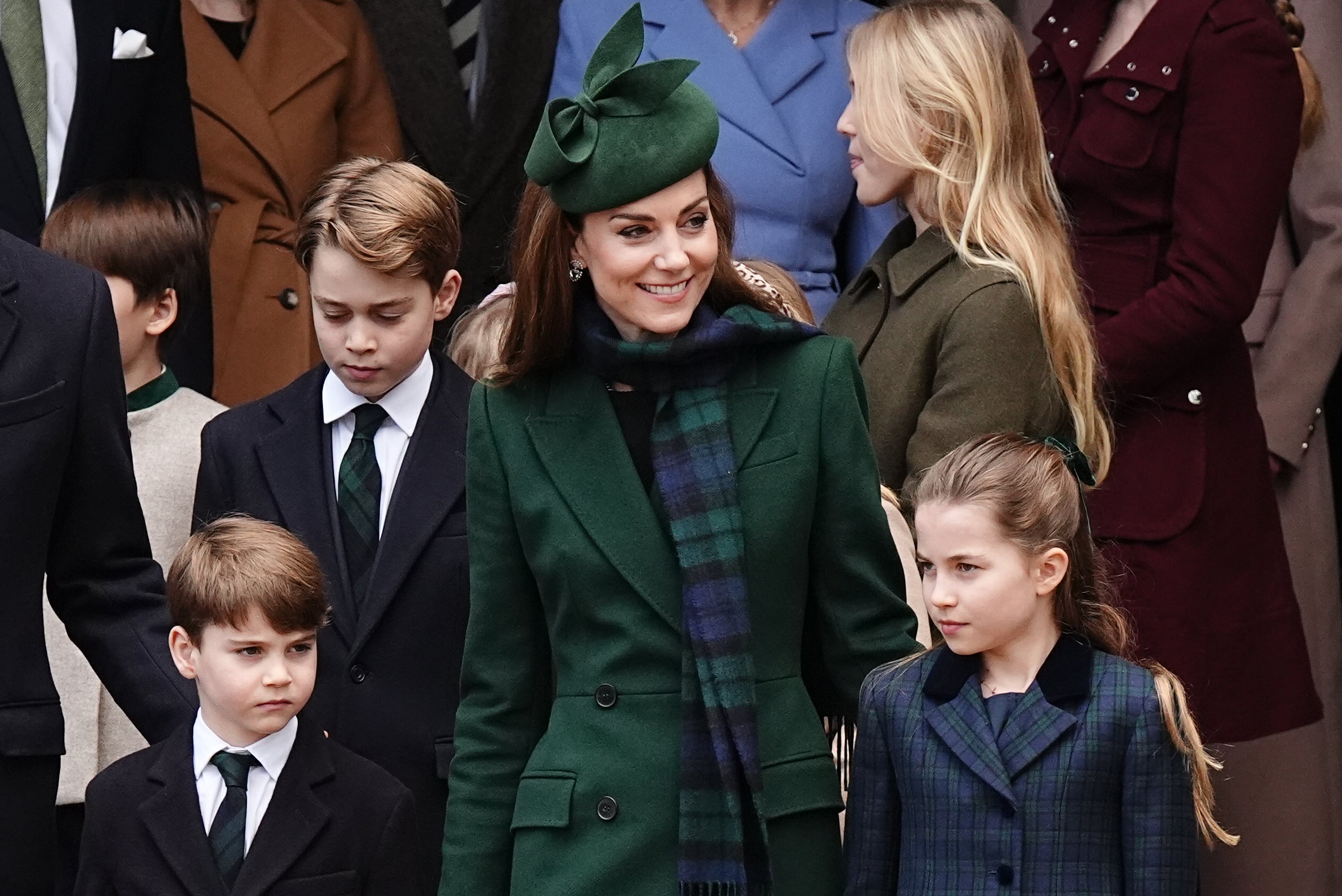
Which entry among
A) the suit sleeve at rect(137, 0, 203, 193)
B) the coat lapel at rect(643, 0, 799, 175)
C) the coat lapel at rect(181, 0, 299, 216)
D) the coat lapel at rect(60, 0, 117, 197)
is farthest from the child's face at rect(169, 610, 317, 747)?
the coat lapel at rect(181, 0, 299, 216)

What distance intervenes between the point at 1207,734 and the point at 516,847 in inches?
82.8

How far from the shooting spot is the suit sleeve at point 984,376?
13.8 feet

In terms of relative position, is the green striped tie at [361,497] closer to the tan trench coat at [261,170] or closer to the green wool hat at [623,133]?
the green wool hat at [623,133]

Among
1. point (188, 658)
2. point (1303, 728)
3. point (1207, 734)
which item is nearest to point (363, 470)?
point (188, 658)

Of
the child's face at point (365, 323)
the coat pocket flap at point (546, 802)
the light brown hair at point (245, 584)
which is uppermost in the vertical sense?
the child's face at point (365, 323)

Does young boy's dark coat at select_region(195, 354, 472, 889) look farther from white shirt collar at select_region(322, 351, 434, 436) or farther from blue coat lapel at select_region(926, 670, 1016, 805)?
blue coat lapel at select_region(926, 670, 1016, 805)

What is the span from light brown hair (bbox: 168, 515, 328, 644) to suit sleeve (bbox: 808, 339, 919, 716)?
0.86 meters

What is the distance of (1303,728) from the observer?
5344mm

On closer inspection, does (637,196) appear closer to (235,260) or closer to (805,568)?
(805,568)

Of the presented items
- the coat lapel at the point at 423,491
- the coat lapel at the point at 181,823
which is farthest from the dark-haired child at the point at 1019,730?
the coat lapel at the point at 423,491

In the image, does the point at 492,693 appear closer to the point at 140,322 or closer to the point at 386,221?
the point at 386,221

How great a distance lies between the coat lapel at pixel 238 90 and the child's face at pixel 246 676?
219 centimetres

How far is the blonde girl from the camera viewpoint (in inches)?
167

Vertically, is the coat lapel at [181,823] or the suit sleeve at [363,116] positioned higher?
the suit sleeve at [363,116]
